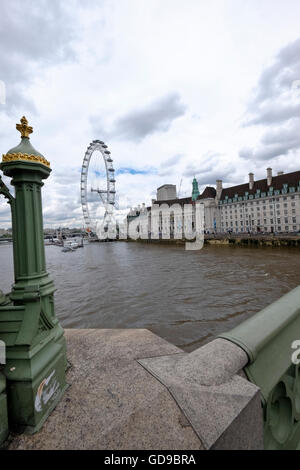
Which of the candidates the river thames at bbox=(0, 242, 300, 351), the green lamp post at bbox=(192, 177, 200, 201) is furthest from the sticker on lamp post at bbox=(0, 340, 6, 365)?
the green lamp post at bbox=(192, 177, 200, 201)

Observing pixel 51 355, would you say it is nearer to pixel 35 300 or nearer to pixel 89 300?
pixel 35 300

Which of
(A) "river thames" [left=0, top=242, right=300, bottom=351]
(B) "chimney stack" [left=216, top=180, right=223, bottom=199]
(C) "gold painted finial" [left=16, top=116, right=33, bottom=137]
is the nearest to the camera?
(C) "gold painted finial" [left=16, top=116, right=33, bottom=137]

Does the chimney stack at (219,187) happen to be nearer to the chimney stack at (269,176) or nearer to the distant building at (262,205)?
the distant building at (262,205)

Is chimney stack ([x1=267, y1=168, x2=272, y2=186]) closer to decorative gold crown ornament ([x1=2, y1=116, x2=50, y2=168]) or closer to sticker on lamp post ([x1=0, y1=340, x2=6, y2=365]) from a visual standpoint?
decorative gold crown ornament ([x1=2, y1=116, x2=50, y2=168])

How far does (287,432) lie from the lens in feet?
7.07

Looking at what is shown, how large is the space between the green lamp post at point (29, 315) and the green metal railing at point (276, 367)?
1.65m

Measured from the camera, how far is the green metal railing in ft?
6.57

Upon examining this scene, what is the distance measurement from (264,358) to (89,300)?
32.4 feet

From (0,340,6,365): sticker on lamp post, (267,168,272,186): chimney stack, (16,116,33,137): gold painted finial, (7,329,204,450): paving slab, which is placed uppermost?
(267,168,272,186): chimney stack

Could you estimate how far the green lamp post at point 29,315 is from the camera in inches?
71.6

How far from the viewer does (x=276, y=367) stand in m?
2.17

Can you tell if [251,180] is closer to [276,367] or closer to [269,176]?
[269,176]

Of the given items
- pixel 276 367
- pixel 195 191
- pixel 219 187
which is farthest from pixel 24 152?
pixel 195 191

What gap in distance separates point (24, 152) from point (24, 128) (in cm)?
31
